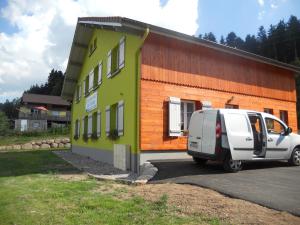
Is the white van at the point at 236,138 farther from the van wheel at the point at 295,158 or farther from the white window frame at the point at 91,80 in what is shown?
the white window frame at the point at 91,80

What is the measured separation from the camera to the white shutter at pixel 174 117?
1291 cm

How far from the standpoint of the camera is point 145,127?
40.5 ft

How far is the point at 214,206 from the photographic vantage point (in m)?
6.46

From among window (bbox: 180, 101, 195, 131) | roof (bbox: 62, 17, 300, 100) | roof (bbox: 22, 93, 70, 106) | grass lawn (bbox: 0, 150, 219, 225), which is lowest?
grass lawn (bbox: 0, 150, 219, 225)

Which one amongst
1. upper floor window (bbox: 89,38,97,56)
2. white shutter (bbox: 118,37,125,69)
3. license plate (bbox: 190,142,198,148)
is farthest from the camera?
upper floor window (bbox: 89,38,97,56)

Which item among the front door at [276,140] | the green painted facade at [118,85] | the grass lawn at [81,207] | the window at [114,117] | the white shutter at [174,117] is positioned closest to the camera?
the grass lawn at [81,207]

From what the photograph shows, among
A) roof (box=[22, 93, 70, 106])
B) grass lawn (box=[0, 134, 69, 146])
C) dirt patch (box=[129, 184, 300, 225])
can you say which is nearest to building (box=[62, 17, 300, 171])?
dirt patch (box=[129, 184, 300, 225])

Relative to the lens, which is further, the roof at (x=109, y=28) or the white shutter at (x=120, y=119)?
the white shutter at (x=120, y=119)

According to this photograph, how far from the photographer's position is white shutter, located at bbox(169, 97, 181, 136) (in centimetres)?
1291

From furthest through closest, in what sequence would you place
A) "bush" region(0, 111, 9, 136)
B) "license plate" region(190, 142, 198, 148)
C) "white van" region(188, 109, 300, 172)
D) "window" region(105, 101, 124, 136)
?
"bush" region(0, 111, 9, 136) → "window" region(105, 101, 124, 136) → "license plate" region(190, 142, 198, 148) → "white van" region(188, 109, 300, 172)

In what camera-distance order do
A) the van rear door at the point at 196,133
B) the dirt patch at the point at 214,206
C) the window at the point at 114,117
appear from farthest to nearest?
the window at the point at 114,117
the van rear door at the point at 196,133
the dirt patch at the point at 214,206

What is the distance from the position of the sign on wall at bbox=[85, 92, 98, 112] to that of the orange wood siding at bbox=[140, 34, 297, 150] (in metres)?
7.68

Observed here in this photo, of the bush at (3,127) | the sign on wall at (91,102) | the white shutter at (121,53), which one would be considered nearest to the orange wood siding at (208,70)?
the white shutter at (121,53)

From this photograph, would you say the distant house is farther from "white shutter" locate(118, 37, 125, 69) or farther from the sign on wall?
"white shutter" locate(118, 37, 125, 69)
